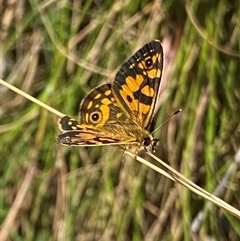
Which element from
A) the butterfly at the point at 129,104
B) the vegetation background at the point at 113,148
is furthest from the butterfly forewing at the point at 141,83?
the vegetation background at the point at 113,148

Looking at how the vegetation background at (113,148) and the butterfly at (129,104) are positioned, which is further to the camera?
the vegetation background at (113,148)

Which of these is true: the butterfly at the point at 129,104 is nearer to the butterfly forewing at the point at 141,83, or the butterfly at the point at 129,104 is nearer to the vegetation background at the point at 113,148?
the butterfly forewing at the point at 141,83

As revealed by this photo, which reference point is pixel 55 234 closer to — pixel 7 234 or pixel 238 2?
pixel 7 234

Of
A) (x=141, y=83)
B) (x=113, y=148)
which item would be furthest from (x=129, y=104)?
(x=113, y=148)

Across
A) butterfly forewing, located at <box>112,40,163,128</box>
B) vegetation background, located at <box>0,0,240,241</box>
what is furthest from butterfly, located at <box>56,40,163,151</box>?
vegetation background, located at <box>0,0,240,241</box>

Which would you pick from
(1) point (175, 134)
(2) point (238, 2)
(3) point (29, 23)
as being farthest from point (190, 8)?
(3) point (29, 23)

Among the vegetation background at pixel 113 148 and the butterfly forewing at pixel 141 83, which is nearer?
the butterfly forewing at pixel 141 83
